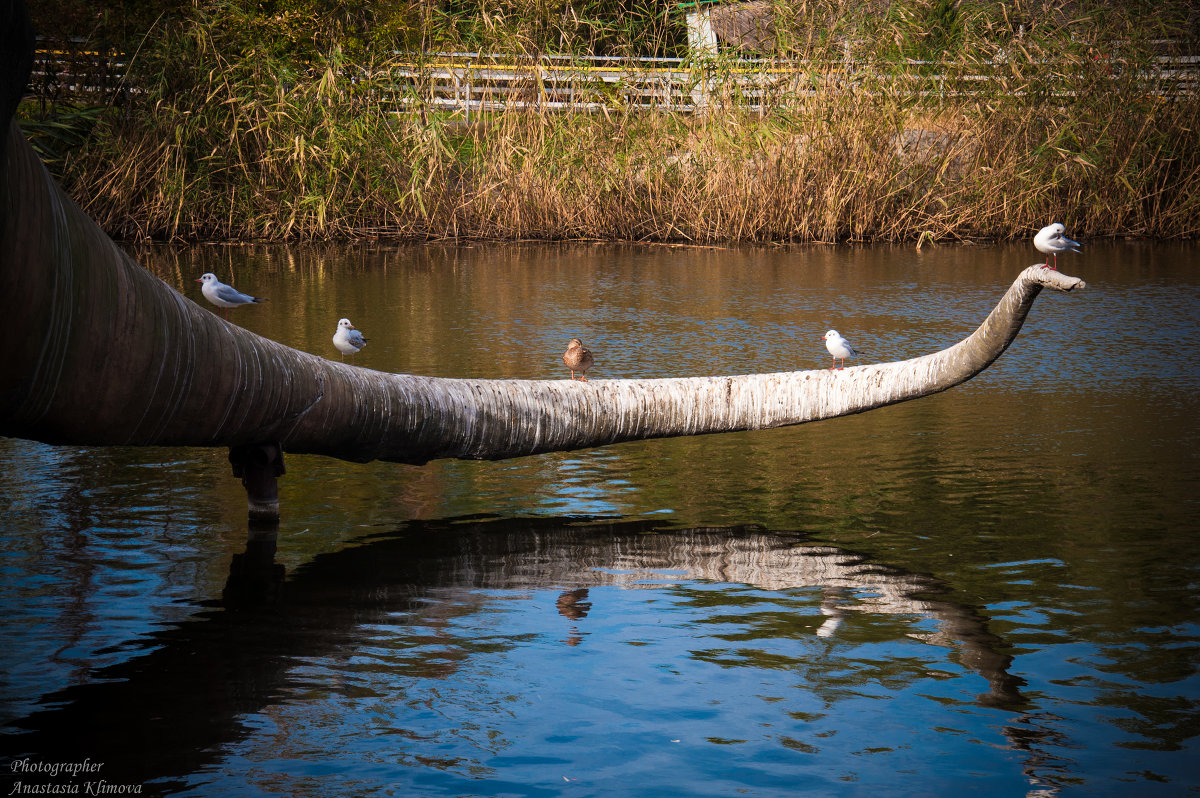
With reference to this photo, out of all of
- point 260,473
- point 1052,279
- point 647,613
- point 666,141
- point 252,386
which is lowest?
point 647,613

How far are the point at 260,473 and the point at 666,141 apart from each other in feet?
41.1

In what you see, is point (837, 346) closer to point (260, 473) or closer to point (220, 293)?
point (260, 473)

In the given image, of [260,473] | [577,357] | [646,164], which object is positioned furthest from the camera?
[646,164]

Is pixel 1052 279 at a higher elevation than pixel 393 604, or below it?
higher

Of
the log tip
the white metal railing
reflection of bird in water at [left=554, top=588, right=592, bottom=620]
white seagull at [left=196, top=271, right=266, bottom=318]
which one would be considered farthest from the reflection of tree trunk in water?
the white metal railing

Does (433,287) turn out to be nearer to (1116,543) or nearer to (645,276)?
(645,276)

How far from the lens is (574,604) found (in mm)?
4820

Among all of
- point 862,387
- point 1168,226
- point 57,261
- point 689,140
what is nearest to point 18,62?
point 57,261

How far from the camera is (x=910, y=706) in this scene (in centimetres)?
388

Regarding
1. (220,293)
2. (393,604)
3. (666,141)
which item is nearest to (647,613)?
(393,604)

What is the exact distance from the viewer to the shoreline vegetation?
1712cm

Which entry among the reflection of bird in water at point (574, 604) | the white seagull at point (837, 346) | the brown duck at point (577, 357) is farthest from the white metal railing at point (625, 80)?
the reflection of bird in water at point (574, 604)

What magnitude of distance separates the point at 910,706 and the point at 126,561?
3.24 metres

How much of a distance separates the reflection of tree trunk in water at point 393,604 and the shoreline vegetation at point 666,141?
39.4 feet
